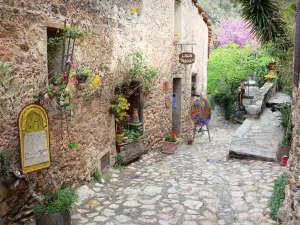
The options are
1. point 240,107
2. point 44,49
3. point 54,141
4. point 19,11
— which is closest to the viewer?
point 19,11

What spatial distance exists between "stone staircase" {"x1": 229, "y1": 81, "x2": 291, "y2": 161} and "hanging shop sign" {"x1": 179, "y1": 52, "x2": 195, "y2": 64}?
2.45m

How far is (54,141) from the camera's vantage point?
488 cm

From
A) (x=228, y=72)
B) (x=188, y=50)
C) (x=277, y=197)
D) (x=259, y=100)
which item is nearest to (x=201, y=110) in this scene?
(x=188, y=50)

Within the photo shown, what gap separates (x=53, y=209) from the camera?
411cm

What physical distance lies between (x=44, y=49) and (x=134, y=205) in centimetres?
271

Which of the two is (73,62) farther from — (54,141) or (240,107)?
(240,107)

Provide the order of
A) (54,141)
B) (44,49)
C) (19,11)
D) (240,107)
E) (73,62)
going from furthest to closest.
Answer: (240,107)
(73,62)
(54,141)
(44,49)
(19,11)

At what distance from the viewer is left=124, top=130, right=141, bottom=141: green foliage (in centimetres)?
772

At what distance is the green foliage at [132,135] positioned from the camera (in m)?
7.72

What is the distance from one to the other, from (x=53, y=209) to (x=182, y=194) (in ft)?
7.61

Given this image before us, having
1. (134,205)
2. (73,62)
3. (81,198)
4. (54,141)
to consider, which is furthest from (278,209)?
(73,62)

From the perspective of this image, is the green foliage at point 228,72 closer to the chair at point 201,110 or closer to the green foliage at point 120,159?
the chair at point 201,110

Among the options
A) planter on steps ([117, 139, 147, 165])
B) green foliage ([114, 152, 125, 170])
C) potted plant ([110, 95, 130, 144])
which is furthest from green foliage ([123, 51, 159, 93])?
green foliage ([114, 152, 125, 170])

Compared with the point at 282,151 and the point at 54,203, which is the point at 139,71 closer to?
the point at 282,151
